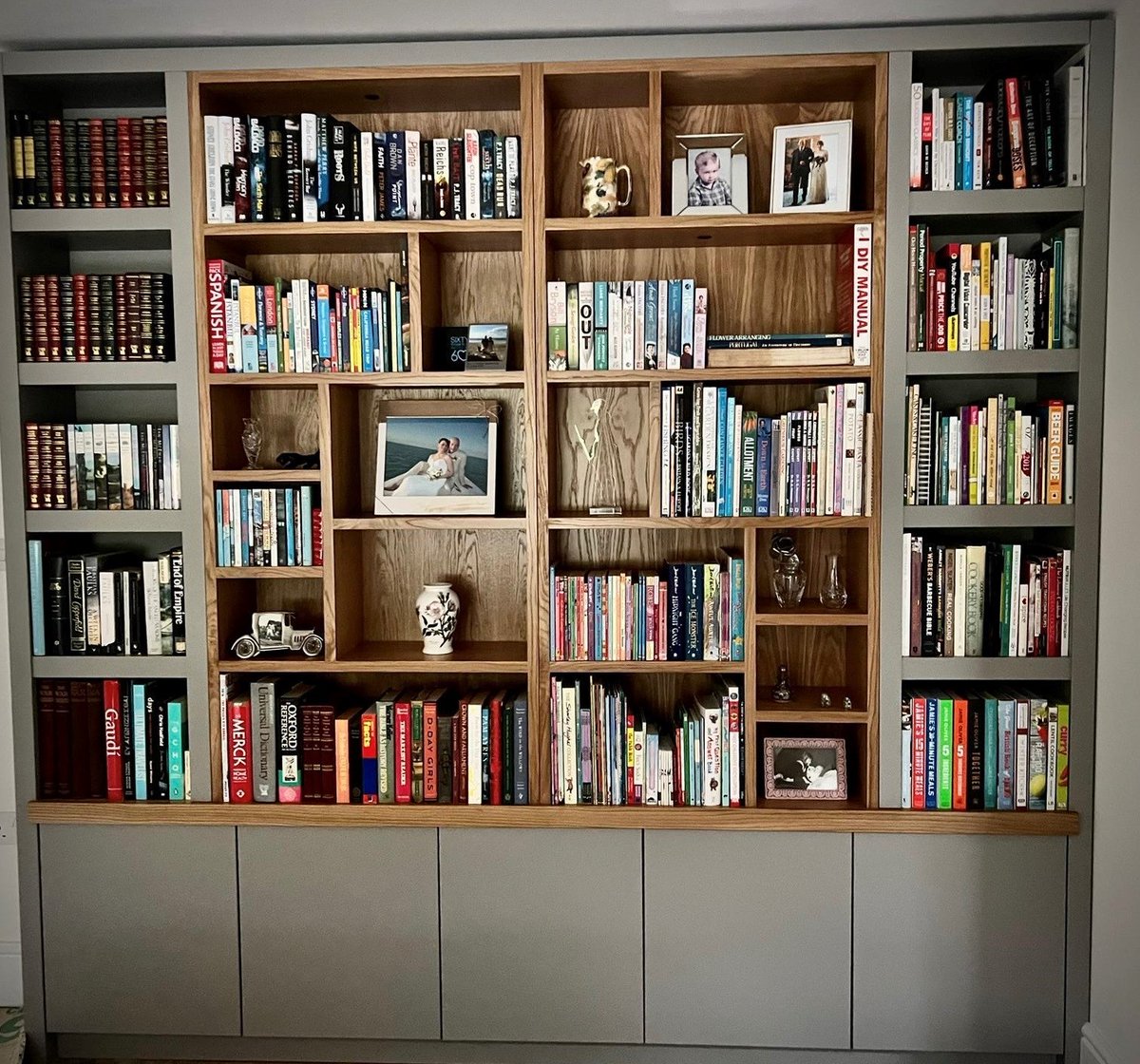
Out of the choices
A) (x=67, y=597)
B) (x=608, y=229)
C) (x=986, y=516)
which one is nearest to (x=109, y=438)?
(x=67, y=597)

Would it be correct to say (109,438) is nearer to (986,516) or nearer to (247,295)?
(247,295)

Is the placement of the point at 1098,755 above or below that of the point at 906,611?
below

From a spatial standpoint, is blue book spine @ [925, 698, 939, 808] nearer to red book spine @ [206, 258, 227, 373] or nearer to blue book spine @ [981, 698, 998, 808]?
blue book spine @ [981, 698, 998, 808]

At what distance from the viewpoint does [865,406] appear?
232 cm

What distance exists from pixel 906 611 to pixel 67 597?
78.7 inches

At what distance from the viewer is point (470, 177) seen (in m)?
2.35

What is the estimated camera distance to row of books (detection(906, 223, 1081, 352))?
227cm

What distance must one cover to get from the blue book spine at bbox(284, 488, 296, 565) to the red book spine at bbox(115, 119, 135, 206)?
78 centimetres

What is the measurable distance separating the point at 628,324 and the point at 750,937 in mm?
1468

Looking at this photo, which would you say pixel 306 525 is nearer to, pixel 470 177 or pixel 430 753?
pixel 430 753

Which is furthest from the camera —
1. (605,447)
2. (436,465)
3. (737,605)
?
(605,447)

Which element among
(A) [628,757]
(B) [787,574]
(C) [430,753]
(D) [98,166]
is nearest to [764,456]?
(B) [787,574]

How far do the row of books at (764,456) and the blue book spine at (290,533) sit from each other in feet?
2.91

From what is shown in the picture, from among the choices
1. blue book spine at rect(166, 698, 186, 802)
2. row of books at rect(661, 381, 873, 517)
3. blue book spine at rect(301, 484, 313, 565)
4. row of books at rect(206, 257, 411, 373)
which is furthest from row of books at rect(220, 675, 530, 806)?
row of books at rect(206, 257, 411, 373)
